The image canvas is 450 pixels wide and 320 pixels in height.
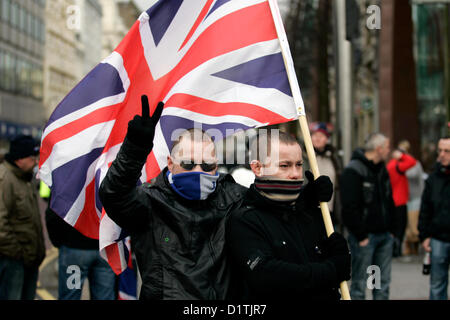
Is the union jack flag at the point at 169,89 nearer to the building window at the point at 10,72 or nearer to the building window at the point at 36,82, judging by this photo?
the building window at the point at 10,72

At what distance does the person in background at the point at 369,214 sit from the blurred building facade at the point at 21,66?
3607 cm

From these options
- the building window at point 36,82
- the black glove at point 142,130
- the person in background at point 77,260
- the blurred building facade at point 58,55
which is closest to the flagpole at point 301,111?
the black glove at point 142,130

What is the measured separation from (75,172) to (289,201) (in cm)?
149

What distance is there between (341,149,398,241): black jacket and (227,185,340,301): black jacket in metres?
3.95

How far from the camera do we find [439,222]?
22.1 ft

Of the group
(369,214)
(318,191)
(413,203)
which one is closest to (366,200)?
(369,214)

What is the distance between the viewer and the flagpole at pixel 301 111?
3.24m

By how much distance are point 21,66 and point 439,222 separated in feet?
149

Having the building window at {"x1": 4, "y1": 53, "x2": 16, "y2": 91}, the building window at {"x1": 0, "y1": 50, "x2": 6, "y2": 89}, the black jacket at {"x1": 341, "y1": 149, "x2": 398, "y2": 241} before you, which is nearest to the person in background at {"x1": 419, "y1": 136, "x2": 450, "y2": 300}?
the black jacket at {"x1": 341, "y1": 149, "x2": 398, "y2": 241}

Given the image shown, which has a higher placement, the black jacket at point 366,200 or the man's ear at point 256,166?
the man's ear at point 256,166

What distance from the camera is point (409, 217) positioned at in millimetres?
11883

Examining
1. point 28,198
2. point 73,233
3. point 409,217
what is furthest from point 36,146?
point 409,217

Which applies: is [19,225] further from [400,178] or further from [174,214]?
[400,178]


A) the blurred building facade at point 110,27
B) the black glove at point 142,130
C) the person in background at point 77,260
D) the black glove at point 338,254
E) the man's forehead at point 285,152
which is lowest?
the person in background at point 77,260
